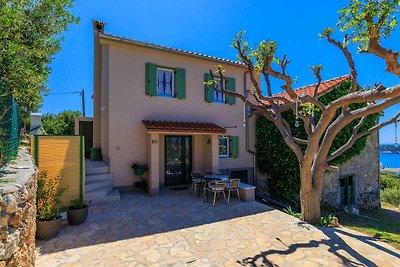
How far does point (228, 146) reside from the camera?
45.1ft

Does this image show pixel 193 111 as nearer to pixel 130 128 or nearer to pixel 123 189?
pixel 130 128

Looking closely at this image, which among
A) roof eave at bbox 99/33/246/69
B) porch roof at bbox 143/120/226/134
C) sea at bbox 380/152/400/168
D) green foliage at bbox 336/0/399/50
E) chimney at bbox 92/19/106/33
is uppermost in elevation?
chimney at bbox 92/19/106/33

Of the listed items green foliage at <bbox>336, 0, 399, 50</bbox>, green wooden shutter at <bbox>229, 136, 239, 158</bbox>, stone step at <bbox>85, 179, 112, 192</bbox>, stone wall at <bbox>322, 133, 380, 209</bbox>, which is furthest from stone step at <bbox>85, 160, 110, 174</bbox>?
stone wall at <bbox>322, 133, 380, 209</bbox>

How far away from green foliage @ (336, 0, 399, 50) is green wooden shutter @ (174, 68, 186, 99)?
8.15 m

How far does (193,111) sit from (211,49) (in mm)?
4269

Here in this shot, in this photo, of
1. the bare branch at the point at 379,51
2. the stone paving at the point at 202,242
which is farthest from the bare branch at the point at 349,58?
the stone paving at the point at 202,242

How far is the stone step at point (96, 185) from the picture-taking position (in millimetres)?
9128

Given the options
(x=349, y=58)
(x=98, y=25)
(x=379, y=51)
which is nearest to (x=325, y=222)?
(x=349, y=58)

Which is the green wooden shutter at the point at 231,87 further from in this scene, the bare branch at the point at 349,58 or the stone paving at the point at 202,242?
the stone paving at the point at 202,242

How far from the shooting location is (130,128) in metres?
11.0

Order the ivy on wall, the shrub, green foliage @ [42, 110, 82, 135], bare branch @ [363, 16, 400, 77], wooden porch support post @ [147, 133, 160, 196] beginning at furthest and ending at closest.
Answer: green foliage @ [42, 110, 82, 135] → the ivy on wall → wooden porch support post @ [147, 133, 160, 196] → the shrub → bare branch @ [363, 16, 400, 77]

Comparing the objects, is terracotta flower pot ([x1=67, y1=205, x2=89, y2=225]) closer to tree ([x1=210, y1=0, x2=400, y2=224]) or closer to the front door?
the front door

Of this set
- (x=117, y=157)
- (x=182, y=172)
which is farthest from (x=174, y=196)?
(x=117, y=157)

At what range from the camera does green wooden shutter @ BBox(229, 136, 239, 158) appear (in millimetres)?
13555
